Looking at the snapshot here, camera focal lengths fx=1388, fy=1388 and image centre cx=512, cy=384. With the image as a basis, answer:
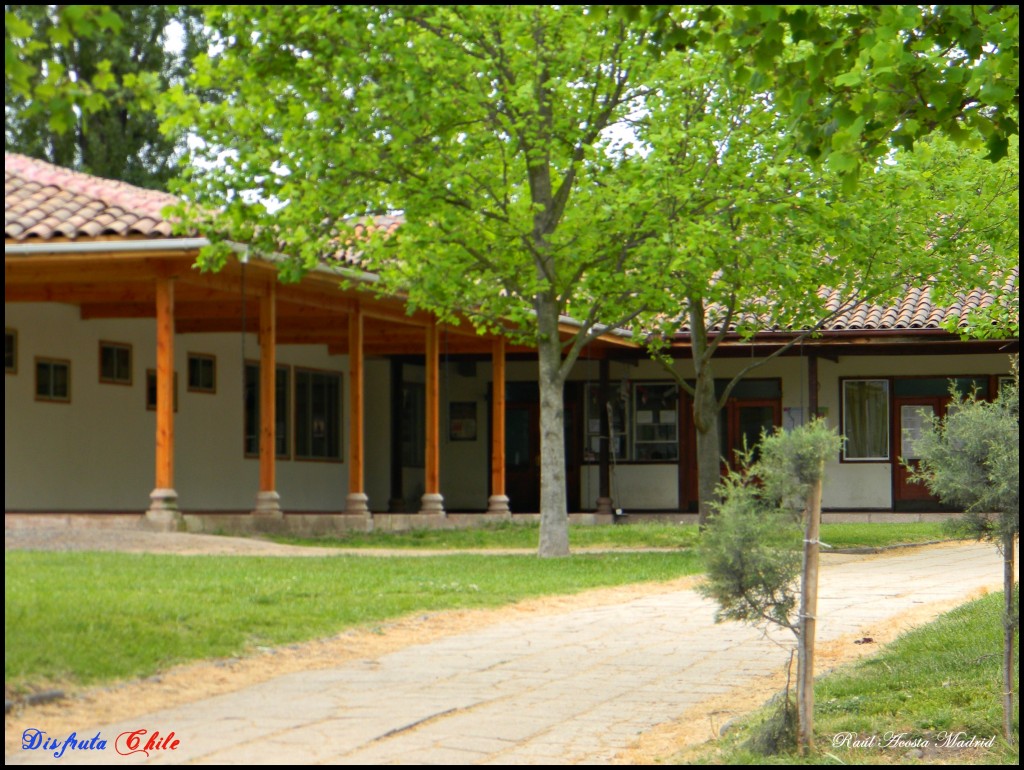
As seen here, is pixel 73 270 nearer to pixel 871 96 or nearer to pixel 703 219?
pixel 703 219

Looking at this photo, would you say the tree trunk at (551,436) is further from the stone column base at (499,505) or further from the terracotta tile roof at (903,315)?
the terracotta tile roof at (903,315)

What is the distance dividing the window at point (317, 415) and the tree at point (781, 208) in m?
10.4

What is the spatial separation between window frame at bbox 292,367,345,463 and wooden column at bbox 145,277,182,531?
343 inches

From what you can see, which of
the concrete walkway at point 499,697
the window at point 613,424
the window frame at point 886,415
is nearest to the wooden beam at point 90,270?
the concrete walkway at point 499,697

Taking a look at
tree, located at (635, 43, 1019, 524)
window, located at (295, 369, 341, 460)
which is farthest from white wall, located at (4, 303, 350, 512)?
tree, located at (635, 43, 1019, 524)

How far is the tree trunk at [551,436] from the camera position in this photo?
51.5 feet

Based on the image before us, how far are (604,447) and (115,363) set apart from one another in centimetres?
948

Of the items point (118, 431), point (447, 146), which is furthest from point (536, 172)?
point (118, 431)

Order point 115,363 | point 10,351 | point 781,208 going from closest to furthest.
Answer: point 781,208 < point 10,351 < point 115,363

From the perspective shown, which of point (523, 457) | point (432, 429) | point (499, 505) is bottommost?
point (499, 505)

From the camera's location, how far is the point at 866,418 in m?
26.1

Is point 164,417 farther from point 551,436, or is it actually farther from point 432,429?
Result: point 432,429

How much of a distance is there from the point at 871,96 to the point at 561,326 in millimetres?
14039

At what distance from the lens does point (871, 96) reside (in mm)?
7559
